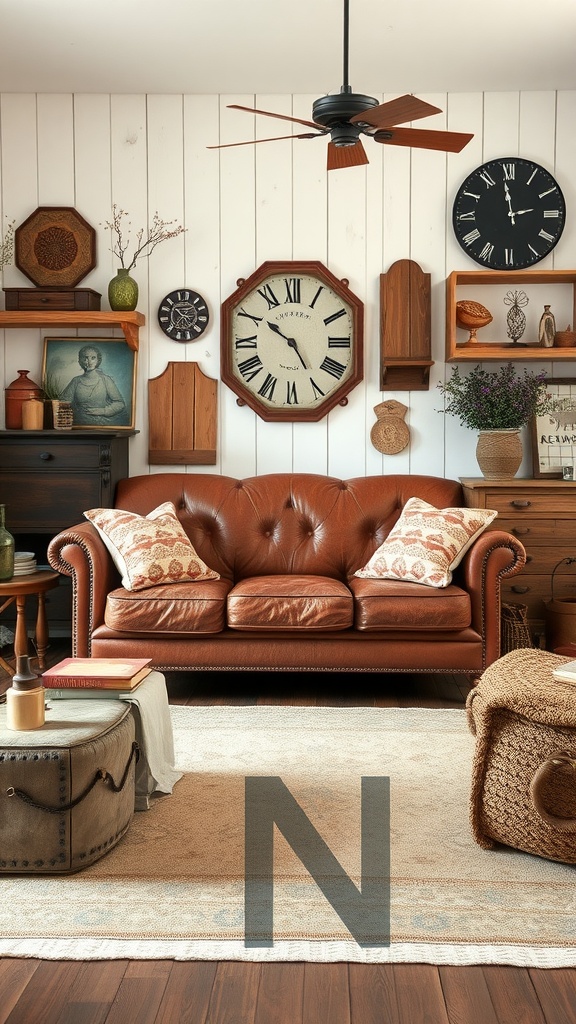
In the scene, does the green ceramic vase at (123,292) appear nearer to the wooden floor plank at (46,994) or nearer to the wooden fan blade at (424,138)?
the wooden fan blade at (424,138)

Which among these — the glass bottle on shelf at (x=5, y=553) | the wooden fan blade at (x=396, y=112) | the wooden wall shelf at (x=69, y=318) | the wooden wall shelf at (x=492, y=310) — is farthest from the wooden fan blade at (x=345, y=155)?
the glass bottle on shelf at (x=5, y=553)

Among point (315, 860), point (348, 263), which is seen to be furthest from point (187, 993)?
point (348, 263)

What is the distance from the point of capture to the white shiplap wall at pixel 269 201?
15.8ft

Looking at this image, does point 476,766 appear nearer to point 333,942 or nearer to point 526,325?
point 333,942

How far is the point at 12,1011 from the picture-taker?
1763 mm

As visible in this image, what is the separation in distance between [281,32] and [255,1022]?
12.6ft

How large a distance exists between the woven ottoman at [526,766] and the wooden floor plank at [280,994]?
2.41ft

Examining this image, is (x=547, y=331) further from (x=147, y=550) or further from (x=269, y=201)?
(x=147, y=550)

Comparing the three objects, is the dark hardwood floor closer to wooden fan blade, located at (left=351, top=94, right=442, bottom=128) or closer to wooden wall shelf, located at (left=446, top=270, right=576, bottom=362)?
wooden fan blade, located at (left=351, top=94, right=442, bottom=128)

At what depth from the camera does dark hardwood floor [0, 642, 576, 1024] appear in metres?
1.75

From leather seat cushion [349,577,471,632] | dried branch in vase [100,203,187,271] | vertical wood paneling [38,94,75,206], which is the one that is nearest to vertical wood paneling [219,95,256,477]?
dried branch in vase [100,203,187,271]

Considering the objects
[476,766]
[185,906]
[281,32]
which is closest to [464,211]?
[281,32]

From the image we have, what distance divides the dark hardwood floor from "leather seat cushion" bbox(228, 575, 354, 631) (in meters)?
1.93

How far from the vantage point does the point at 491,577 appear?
3.86 meters
